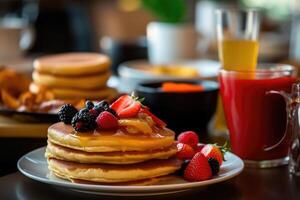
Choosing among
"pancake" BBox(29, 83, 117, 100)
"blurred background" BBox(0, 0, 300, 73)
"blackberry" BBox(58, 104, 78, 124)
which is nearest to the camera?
"blackberry" BBox(58, 104, 78, 124)

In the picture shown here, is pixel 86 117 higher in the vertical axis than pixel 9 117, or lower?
higher

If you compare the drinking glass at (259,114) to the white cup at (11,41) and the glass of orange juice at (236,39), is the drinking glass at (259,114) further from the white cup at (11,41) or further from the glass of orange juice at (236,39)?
the white cup at (11,41)

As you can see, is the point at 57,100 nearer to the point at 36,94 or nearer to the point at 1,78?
the point at 36,94

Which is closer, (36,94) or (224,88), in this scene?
(224,88)

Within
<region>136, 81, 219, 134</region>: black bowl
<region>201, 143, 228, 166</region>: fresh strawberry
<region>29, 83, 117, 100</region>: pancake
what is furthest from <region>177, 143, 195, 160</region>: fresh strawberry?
<region>29, 83, 117, 100</region>: pancake

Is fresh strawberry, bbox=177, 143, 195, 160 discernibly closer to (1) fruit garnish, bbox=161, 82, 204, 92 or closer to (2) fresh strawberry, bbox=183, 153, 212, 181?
(2) fresh strawberry, bbox=183, 153, 212, 181

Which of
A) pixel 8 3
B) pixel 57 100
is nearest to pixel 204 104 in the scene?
pixel 57 100
